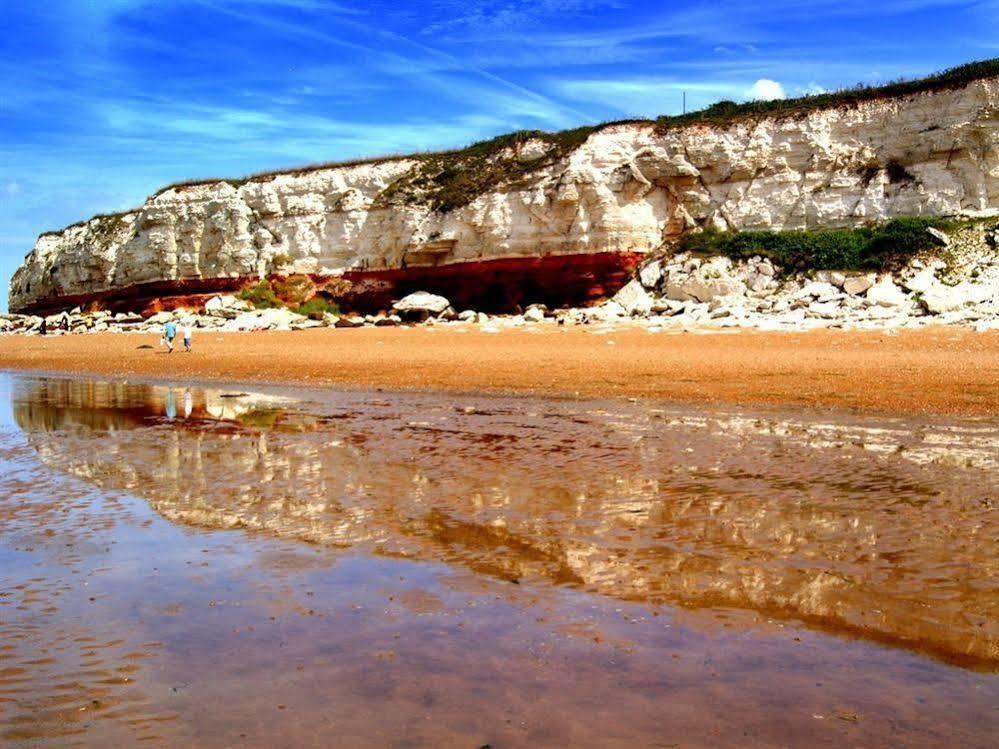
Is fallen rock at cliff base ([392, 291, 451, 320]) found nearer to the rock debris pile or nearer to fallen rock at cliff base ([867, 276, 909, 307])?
the rock debris pile

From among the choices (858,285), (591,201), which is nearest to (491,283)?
Answer: (591,201)

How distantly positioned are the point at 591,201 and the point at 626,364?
16666mm

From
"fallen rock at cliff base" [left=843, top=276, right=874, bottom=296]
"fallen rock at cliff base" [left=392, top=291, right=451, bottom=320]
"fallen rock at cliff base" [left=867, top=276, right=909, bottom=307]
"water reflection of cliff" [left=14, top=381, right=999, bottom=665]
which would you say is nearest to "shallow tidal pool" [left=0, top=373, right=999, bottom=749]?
"water reflection of cliff" [left=14, top=381, right=999, bottom=665]

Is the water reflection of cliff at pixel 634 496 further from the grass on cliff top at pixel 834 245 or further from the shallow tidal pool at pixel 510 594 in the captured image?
the grass on cliff top at pixel 834 245

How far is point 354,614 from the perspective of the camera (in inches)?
195

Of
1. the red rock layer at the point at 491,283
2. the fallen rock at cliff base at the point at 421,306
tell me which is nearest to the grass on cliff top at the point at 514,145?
the red rock layer at the point at 491,283

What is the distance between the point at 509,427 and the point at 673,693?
8.32 meters

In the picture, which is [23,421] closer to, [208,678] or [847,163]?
[208,678]

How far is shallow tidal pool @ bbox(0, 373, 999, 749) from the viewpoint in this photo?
12.1ft

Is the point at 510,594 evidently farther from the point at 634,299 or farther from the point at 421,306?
the point at 421,306

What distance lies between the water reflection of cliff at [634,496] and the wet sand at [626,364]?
7.64 feet

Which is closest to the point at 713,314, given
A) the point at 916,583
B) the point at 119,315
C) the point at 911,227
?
the point at 911,227

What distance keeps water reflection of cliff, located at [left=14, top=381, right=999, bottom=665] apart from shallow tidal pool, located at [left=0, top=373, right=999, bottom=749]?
4 centimetres

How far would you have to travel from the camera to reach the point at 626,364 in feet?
60.8
